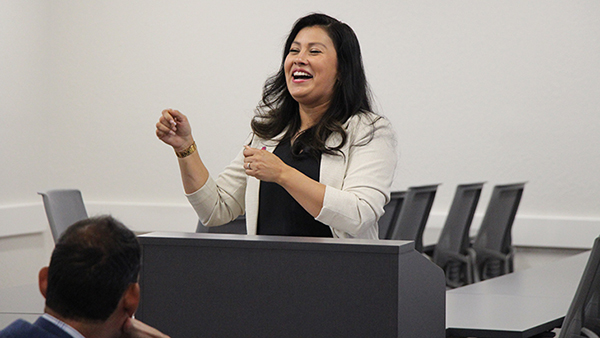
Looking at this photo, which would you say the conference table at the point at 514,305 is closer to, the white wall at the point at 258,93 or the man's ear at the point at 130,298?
the man's ear at the point at 130,298

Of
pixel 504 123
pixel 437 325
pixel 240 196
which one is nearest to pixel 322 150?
pixel 240 196

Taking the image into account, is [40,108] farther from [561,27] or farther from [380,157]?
[380,157]

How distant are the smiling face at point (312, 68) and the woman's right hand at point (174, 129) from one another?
0.30 m

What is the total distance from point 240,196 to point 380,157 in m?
0.43

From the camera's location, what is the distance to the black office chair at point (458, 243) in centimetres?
471

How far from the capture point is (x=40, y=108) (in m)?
6.56

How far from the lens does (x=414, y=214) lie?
4.51 meters

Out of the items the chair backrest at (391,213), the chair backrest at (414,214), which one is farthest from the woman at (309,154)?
the chair backrest at (414,214)

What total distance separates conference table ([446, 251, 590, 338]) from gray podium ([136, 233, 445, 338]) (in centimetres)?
71

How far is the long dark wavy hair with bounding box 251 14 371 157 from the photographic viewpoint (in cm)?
179

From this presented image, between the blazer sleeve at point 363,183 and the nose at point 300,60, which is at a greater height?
the nose at point 300,60

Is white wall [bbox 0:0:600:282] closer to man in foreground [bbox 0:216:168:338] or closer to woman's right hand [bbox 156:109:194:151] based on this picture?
woman's right hand [bbox 156:109:194:151]

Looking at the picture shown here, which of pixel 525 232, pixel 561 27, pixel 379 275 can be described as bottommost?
pixel 525 232

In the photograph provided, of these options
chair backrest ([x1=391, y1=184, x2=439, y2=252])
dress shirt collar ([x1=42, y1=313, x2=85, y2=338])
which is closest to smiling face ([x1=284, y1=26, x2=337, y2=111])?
dress shirt collar ([x1=42, y1=313, x2=85, y2=338])
